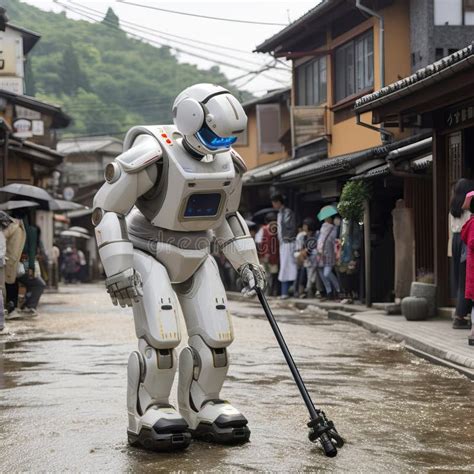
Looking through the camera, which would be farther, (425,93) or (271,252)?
(271,252)

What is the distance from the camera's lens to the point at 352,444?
5.96 metres

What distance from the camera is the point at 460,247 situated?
1282 centimetres

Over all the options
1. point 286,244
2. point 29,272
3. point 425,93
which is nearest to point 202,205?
point 425,93

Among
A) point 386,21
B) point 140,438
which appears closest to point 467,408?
point 140,438

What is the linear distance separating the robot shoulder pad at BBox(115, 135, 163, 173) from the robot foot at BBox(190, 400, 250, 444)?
1573 mm

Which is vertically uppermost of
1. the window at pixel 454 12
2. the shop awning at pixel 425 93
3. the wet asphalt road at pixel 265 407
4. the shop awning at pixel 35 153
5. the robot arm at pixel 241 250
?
the window at pixel 454 12

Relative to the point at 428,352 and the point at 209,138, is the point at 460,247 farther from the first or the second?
the point at 209,138

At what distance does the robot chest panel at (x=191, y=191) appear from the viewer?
20.0 feet

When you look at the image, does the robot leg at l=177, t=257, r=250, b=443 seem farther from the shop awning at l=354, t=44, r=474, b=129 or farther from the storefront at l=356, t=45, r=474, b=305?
the storefront at l=356, t=45, r=474, b=305

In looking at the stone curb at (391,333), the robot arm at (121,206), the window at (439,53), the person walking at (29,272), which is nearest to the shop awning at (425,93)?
the stone curb at (391,333)

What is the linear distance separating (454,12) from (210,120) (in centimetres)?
1620

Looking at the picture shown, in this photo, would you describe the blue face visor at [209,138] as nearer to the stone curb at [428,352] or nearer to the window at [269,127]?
the stone curb at [428,352]

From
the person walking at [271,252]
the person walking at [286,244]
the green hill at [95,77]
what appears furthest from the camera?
the green hill at [95,77]

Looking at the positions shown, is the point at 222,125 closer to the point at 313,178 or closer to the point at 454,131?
the point at 454,131
